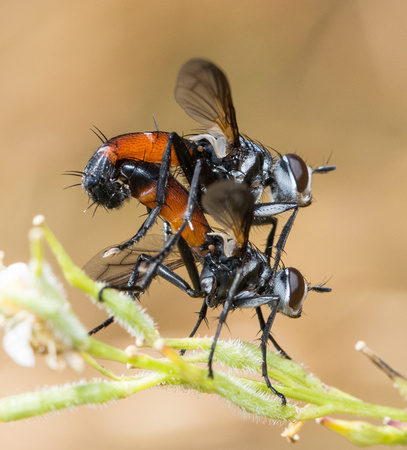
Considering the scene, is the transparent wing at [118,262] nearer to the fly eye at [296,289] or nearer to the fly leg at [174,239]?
the fly leg at [174,239]

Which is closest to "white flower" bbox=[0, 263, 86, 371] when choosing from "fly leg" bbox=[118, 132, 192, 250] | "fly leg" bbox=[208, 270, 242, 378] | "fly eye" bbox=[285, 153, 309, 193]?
"fly leg" bbox=[208, 270, 242, 378]

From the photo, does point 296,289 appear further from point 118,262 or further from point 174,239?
point 118,262

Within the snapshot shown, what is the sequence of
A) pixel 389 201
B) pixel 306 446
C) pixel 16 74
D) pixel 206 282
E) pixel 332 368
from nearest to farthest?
pixel 206 282 < pixel 306 446 < pixel 332 368 < pixel 389 201 < pixel 16 74

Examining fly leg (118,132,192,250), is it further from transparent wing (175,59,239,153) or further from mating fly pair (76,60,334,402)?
transparent wing (175,59,239,153)

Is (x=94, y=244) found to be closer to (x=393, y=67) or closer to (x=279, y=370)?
(x=393, y=67)

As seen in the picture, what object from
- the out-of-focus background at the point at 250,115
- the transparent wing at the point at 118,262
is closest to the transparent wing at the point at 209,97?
the transparent wing at the point at 118,262

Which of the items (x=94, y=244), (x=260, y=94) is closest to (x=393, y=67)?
(x=260, y=94)
